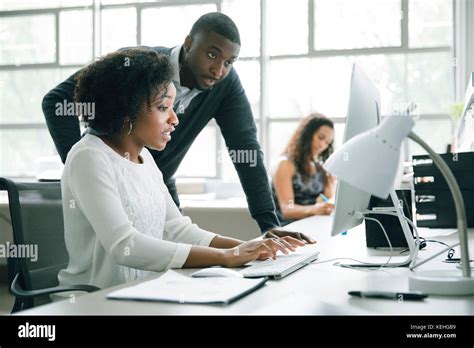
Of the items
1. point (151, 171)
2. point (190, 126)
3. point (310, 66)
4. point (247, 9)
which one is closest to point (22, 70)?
point (247, 9)

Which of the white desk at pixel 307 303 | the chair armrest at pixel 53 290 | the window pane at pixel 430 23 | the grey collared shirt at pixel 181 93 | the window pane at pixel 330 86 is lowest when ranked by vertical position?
the chair armrest at pixel 53 290

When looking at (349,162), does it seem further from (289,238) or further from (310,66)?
(310,66)

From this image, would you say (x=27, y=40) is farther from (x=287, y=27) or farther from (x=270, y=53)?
(x=287, y=27)

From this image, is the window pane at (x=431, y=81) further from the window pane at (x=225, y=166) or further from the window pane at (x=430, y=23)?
the window pane at (x=225, y=166)

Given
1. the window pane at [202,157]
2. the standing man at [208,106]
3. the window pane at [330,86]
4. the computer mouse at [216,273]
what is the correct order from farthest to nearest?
1. the window pane at [202,157]
2. the window pane at [330,86]
3. the standing man at [208,106]
4. the computer mouse at [216,273]

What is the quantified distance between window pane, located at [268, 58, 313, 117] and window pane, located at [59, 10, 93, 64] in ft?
5.69

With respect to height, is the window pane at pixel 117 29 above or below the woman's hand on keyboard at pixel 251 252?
above

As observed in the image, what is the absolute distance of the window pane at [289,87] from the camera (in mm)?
5625

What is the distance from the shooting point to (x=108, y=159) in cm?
153

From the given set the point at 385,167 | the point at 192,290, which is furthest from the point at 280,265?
the point at 385,167

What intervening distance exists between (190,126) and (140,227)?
0.99 metres

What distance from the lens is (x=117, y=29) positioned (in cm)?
604

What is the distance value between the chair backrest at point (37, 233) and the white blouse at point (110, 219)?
7 cm

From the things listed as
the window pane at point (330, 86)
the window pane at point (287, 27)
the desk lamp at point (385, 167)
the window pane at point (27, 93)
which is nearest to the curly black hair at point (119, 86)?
the desk lamp at point (385, 167)
